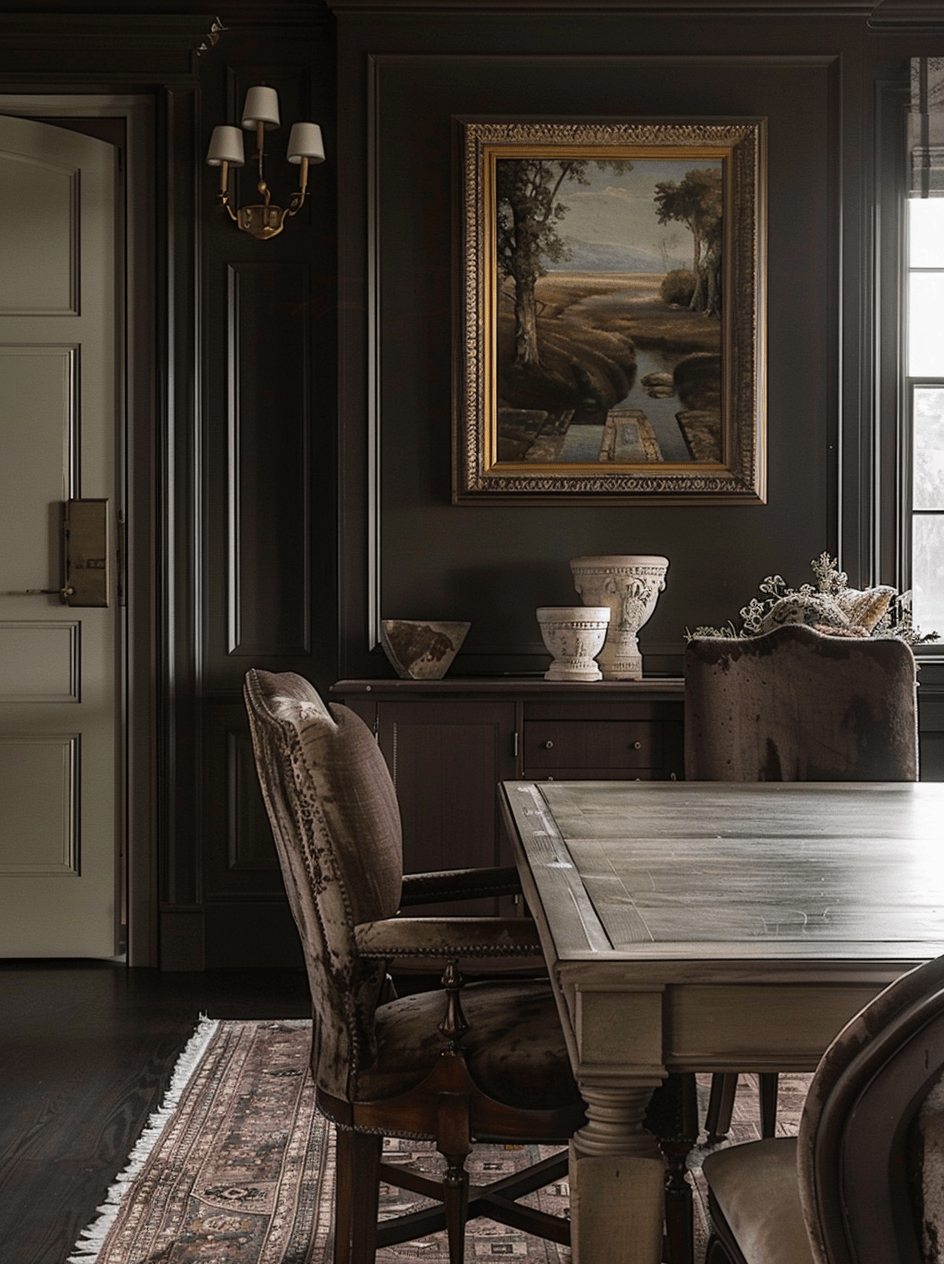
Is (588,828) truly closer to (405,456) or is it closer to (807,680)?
(807,680)

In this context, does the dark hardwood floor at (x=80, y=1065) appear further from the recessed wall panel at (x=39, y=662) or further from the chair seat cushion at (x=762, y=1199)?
the chair seat cushion at (x=762, y=1199)

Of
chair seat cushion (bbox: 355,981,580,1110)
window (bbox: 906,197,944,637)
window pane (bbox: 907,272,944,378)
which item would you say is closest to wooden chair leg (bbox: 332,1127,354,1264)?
chair seat cushion (bbox: 355,981,580,1110)

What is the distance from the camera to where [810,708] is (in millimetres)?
2705

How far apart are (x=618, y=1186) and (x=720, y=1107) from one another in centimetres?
138

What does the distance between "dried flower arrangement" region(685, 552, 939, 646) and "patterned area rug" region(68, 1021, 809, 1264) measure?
1.25 metres

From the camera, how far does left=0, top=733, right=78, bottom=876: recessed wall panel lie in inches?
160

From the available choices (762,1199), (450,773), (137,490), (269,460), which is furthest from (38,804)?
(762,1199)

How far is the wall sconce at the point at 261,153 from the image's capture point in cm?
383

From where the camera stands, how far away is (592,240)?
391 cm

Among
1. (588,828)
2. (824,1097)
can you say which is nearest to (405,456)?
(588,828)

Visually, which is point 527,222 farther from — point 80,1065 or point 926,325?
point 80,1065

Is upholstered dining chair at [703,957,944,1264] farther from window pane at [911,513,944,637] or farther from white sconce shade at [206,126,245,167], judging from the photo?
white sconce shade at [206,126,245,167]

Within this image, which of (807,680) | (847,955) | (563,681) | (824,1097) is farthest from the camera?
(563,681)

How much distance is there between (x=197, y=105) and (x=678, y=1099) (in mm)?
3458
